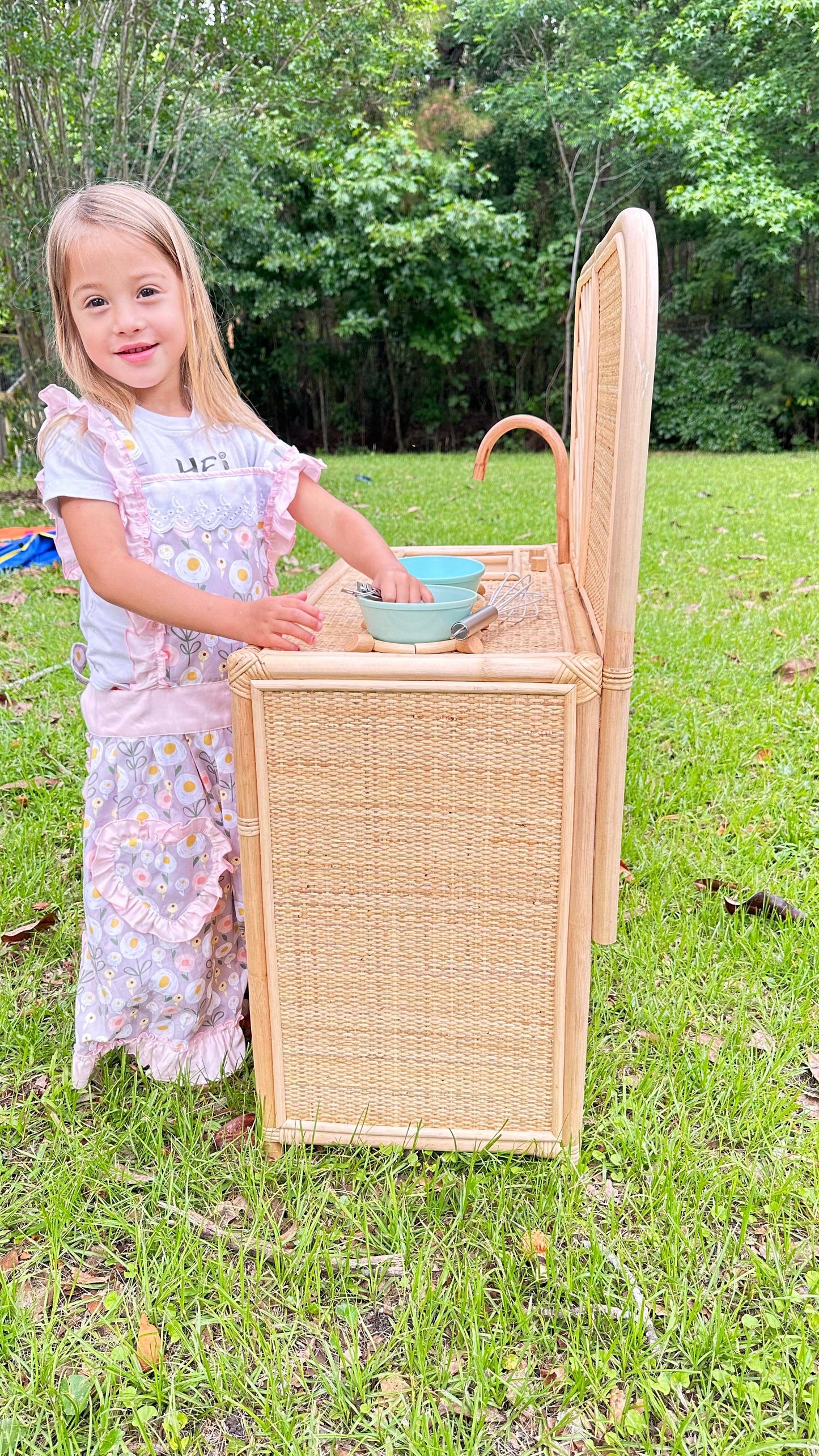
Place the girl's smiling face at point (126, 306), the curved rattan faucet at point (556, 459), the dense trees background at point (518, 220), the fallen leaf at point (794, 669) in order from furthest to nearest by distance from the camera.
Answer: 1. the dense trees background at point (518, 220)
2. the fallen leaf at point (794, 669)
3. the curved rattan faucet at point (556, 459)
4. the girl's smiling face at point (126, 306)

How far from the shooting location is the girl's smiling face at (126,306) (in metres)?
1.47

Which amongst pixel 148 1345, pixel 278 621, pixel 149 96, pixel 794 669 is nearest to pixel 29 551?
pixel 149 96

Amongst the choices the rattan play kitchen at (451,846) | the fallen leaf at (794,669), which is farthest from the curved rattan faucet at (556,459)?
the fallen leaf at (794,669)

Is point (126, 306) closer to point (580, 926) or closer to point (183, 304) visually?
point (183, 304)

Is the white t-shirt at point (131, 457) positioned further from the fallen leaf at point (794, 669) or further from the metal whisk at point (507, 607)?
the fallen leaf at point (794, 669)

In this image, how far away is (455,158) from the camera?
450 inches

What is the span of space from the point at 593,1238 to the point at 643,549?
4.46 metres

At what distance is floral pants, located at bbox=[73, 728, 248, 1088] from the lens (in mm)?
1646

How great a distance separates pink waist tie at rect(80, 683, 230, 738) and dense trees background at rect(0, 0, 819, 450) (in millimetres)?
6747

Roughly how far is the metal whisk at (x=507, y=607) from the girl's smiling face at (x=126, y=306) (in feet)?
2.07

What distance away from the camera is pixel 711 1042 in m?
1.80

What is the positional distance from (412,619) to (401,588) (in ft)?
0.48

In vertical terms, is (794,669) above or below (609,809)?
below

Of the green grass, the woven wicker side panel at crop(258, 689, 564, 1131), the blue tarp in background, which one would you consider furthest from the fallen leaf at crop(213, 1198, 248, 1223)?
the blue tarp in background
